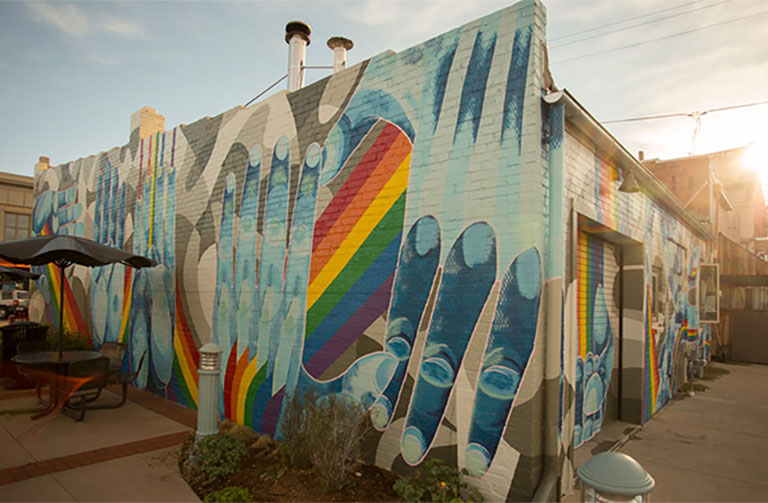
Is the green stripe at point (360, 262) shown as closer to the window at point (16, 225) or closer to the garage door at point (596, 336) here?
the garage door at point (596, 336)

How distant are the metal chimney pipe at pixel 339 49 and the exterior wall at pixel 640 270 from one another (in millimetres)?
3655

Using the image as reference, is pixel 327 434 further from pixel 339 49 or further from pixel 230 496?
pixel 339 49

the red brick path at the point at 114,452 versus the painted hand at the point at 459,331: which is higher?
the painted hand at the point at 459,331

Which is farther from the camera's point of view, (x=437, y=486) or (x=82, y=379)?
(x=82, y=379)

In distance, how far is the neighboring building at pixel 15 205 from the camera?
24.1m

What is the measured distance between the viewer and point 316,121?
6102 mm

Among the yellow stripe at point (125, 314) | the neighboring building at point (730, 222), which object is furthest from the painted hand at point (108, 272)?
the neighboring building at point (730, 222)

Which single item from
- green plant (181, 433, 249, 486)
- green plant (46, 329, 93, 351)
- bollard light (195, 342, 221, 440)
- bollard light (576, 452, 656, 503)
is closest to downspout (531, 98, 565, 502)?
bollard light (576, 452, 656, 503)

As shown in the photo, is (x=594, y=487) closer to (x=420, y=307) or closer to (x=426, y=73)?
(x=420, y=307)

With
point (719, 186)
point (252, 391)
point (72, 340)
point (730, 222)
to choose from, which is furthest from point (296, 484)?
point (730, 222)

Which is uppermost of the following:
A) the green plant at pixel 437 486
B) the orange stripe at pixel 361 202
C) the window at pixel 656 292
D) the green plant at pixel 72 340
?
the orange stripe at pixel 361 202

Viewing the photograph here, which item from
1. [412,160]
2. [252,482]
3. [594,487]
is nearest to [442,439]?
[252,482]

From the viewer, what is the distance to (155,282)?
337 inches

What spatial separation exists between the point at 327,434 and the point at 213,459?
1293 millimetres
